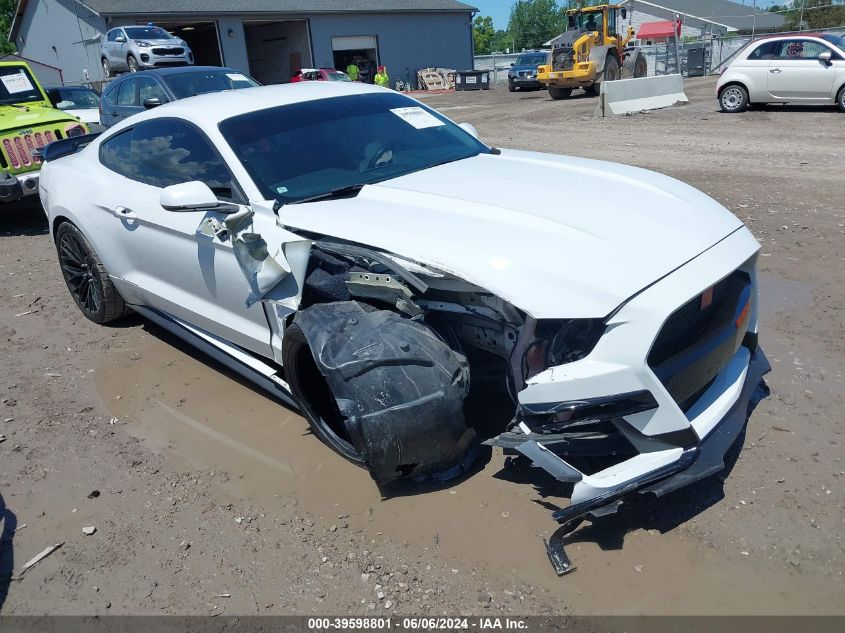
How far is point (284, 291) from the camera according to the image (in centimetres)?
338

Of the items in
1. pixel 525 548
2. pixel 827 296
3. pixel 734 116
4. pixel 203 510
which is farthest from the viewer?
pixel 734 116

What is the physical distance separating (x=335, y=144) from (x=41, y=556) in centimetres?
250

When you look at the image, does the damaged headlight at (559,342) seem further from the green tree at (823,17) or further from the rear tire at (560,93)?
the green tree at (823,17)

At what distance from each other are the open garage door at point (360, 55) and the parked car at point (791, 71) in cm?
2565

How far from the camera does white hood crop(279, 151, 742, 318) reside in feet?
8.66

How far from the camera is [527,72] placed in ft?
98.4

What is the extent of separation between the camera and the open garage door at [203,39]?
3431 cm

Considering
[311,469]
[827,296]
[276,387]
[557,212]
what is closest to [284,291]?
[276,387]

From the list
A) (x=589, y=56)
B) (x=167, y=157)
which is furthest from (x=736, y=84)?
(x=167, y=157)

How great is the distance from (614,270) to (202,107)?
2.72 meters

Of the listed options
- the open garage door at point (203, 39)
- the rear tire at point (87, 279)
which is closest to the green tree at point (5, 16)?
the open garage door at point (203, 39)

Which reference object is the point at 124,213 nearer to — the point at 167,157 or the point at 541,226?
the point at 167,157

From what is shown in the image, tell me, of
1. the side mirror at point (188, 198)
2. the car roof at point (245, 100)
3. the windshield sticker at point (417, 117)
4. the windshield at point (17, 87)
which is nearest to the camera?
the side mirror at point (188, 198)

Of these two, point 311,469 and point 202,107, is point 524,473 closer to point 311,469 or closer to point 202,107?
point 311,469
